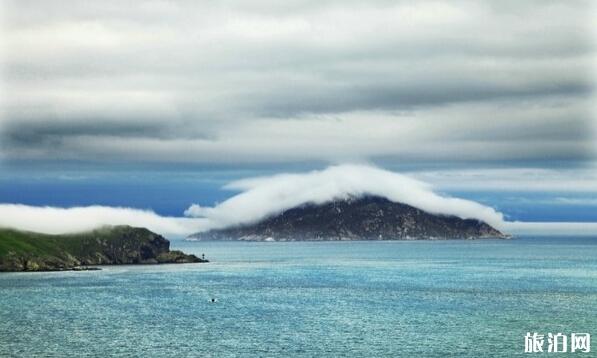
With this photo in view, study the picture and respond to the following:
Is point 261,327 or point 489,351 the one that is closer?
point 489,351

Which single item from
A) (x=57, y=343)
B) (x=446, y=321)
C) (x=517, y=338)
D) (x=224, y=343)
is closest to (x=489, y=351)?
(x=517, y=338)

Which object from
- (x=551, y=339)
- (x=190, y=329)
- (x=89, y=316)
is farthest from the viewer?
(x=89, y=316)

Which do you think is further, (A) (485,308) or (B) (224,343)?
(A) (485,308)

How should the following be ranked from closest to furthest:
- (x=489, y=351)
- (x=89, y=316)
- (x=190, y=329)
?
(x=489, y=351)
(x=190, y=329)
(x=89, y=316)

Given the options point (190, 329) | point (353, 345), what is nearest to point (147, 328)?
point (190, 329)

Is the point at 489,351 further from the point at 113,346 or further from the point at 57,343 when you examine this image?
the point at 57,343

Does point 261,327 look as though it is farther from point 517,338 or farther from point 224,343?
point 517,338

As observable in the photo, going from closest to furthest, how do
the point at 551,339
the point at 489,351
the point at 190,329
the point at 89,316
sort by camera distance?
the point at 489,351
the point at 551,339
the point at 190,329
the point at 89,316

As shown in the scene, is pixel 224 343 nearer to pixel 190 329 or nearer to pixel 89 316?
pixel 190 329

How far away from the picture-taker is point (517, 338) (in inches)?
5837

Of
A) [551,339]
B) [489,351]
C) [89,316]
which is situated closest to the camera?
[489,351]

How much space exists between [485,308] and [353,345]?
62844mm

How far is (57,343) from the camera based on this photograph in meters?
145

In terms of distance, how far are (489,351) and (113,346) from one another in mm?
66629
